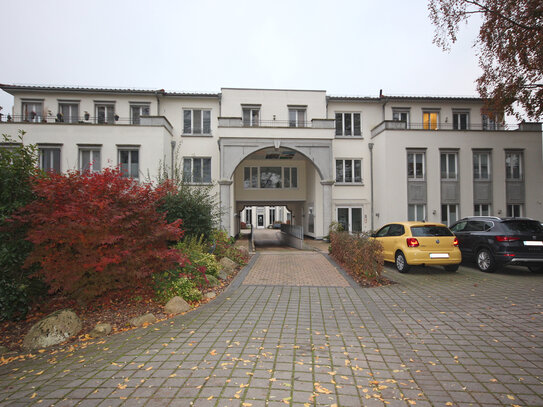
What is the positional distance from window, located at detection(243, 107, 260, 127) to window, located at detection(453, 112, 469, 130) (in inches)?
560

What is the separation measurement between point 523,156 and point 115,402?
2520cm

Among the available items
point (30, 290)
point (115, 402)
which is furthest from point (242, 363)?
point (30, 290)

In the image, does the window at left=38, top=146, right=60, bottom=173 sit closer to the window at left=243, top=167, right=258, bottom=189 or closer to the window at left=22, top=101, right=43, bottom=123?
the window at left=22, top=101, right=43, bottom=123

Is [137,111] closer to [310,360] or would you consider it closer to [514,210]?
[310,360]

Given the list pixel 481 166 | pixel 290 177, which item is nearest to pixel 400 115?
pixel 481 166

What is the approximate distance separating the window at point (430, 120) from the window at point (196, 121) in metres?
15.3

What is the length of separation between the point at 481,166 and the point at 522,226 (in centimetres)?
1271

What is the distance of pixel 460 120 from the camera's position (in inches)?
823

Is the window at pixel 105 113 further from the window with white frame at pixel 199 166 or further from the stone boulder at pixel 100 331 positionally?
the stone boulder at pixel 100 331

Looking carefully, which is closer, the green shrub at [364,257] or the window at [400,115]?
the green shrub at [364,257]

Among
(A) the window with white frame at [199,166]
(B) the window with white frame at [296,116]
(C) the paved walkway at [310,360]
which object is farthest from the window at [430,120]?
(C) the paved walkway at [310,360]

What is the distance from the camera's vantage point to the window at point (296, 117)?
66.5ft

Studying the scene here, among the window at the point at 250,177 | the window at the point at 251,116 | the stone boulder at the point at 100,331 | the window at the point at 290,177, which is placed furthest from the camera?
the window at the point at 290,177

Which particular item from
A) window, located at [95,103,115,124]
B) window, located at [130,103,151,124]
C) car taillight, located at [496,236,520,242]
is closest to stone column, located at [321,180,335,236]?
car taillight, located at [496,236,520,242]
